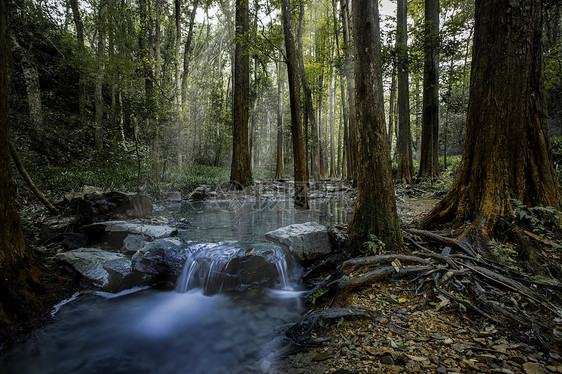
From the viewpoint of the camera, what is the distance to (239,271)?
472cm

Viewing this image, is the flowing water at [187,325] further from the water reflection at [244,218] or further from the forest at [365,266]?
the water reflection at [244,218]

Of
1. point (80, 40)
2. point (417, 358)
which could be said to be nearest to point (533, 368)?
point (417, 358)

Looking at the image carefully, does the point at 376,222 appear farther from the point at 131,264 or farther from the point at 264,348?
the point at 131,264

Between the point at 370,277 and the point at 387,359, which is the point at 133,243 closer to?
the point at 370,277

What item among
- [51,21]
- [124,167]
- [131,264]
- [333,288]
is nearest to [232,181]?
[124,167]

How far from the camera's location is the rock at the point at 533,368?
1.69m

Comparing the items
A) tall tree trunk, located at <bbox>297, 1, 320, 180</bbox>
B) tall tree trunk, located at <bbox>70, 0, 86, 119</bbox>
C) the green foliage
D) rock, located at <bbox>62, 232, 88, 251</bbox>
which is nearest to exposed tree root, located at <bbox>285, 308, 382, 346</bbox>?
the green foliage

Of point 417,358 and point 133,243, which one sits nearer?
point 417,358

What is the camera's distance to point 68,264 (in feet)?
14.3

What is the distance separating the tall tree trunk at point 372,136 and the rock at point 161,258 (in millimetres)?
3608

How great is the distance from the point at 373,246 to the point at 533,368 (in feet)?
6.17

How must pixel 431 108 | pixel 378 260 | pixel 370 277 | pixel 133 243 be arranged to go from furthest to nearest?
pixel 431 108 < pixel 133 243 < pixel 378 260 < pixel 370 277

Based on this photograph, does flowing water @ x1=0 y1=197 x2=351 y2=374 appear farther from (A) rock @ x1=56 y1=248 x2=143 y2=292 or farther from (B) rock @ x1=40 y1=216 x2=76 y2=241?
(B) rock @ x1=40 y1=216 x2=76 y2=241

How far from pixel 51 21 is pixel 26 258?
15107 mm
